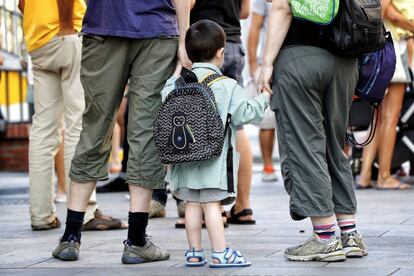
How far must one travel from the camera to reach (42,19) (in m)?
7.62

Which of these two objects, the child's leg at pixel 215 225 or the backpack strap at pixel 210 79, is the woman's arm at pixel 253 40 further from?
the child's leg at pixel 215 225

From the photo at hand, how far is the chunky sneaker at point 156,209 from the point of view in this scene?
830cm

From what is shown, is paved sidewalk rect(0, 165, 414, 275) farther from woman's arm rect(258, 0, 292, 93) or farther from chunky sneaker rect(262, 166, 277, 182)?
chunky sneaker rect(262, 166, 277, 182)

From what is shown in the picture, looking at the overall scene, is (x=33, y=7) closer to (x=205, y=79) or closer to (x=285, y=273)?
(x=205, y=79)

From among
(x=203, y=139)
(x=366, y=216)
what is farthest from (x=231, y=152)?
(x=366, y=216)

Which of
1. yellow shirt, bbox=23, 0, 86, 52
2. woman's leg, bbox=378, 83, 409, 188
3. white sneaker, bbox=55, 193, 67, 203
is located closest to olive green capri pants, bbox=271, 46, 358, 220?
yellow shirt, bbox=23, 0, 86, 52

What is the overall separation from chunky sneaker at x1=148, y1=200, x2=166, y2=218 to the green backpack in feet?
9.69

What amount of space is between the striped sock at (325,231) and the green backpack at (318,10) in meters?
1.12

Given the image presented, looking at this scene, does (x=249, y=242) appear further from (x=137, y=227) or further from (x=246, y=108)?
(x=246, y=108)

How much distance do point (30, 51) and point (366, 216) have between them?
8.95 feet

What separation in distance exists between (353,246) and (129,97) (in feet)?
4.91

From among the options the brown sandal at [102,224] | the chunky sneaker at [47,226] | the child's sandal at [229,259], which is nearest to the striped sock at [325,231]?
the child's sandal at [229,259]

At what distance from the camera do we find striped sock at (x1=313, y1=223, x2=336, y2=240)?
19.5 ft

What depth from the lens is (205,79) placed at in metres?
5.85
